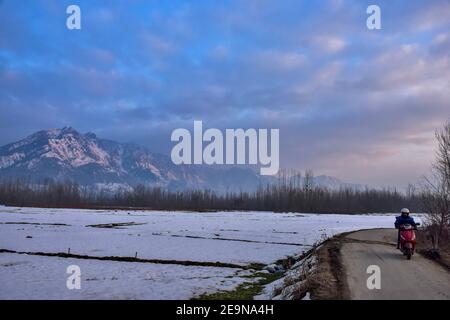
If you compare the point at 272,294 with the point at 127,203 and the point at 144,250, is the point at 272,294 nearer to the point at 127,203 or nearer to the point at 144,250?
the point at 144,250

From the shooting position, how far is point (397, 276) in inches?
526

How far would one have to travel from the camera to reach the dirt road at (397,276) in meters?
10.8

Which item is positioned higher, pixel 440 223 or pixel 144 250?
pixel 440 223

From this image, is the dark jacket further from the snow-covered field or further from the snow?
the snow

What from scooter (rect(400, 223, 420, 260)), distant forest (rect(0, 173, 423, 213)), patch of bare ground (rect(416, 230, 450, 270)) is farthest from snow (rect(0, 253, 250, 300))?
distant forest (rect(0, 173, 423, 213))

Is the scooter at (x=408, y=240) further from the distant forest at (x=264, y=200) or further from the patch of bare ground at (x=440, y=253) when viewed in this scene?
the distant forest at (x=264, y=200)

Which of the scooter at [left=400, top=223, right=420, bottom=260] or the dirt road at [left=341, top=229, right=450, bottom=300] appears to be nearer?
the dirt road at [left=341, top=229, right=450, bottom=300]

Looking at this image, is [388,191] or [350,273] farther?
[388,191]

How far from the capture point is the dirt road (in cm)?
1083

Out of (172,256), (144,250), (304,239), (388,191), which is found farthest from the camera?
(388,191)
